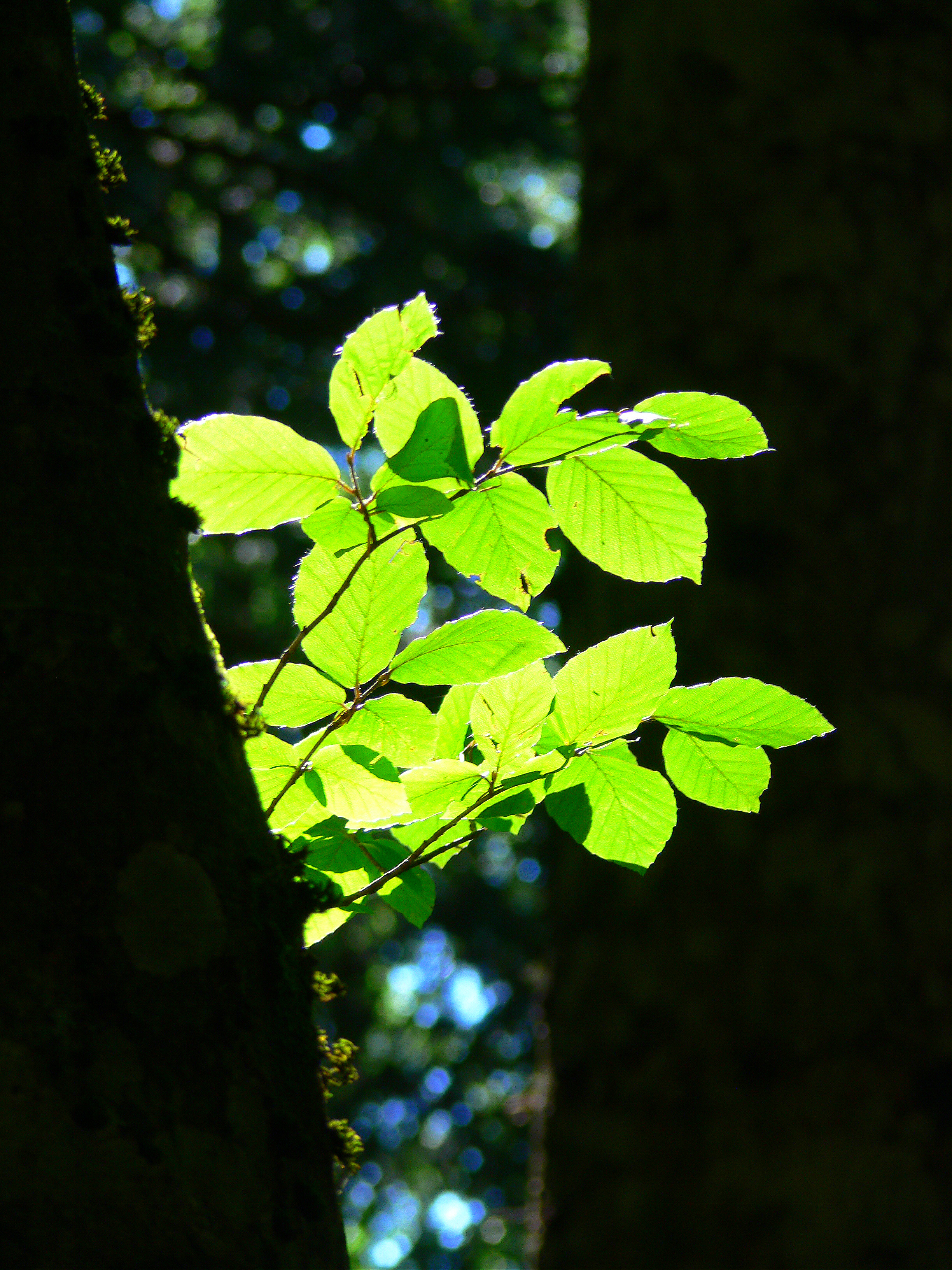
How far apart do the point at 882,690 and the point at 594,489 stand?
1584 mm

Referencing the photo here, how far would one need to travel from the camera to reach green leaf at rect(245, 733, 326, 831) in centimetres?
60

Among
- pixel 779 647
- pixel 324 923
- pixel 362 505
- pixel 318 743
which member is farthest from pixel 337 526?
pixel 779 647

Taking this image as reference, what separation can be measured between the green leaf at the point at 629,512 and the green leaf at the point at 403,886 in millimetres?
215

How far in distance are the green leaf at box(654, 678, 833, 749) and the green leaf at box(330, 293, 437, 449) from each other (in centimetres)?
23

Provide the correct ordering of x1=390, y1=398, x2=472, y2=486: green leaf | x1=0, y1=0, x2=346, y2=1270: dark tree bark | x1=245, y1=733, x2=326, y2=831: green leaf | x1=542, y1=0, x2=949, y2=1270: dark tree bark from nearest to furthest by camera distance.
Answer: x1=0, y1=0, x2=346, y2=1270: dark tree bark, x1=390, y1=398, x2=472, y2=486: green leaf, x1=245, y1=733, x2=326, y2=831: green leaf, x1=542, y1=0, x2=949, y2=1270: dark tree bark

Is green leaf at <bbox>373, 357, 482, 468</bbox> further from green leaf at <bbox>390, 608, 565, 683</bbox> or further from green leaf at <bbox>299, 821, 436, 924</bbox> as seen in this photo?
green leaf at <bbox>299, 821, 436, 924</bbox>

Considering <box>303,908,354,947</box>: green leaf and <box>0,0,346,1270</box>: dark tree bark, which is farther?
<box>303,908,354,947</box>: green leaf

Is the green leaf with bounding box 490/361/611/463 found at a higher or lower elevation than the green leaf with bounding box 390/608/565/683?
higher

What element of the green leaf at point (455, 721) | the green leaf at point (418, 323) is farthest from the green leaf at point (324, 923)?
the green leaf at point (418, 323)

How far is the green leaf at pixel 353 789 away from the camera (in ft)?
1.89

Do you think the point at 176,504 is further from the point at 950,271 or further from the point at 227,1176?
the point at 950,271

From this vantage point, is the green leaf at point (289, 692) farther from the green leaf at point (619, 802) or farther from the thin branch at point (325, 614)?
the green leaf at point (619, 802)

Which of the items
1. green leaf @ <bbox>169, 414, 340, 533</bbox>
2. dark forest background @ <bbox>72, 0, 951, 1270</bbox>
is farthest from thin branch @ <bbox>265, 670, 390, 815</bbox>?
dark forest background @ <bbox>72, 0, 951, 1270</bbox>

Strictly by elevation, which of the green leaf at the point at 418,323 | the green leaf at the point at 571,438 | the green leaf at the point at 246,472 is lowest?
the green leaf at the point at 246,472
